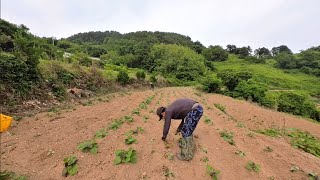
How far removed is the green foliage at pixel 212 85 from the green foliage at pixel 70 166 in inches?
830

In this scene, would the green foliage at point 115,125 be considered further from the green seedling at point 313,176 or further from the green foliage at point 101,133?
the green seedling at point 313,176

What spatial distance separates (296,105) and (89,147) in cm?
2132

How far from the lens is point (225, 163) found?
6.28 metres

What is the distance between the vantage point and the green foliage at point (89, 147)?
6.35 metres

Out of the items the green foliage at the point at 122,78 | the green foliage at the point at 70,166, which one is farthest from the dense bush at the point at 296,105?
the green foliage at the point at 70,166

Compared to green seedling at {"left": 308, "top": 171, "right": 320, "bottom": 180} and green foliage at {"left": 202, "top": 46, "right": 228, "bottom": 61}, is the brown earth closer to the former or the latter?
green seedling at {"left": 308, "top": 171, "right": 320, "bottom": 180}

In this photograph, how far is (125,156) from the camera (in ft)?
19.7

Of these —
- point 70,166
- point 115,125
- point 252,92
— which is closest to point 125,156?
point 70,166

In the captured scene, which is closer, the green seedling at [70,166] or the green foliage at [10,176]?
the green foliage at [10,176]

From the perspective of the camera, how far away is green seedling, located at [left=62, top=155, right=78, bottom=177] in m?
5.49

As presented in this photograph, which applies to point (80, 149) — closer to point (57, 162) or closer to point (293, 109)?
point (57, 162)

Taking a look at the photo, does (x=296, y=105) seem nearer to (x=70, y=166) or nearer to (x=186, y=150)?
(x=186, y=150)

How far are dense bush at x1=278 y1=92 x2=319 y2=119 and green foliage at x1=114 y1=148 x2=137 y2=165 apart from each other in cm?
2013

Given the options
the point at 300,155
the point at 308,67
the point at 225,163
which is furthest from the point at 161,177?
the point at 308,67
